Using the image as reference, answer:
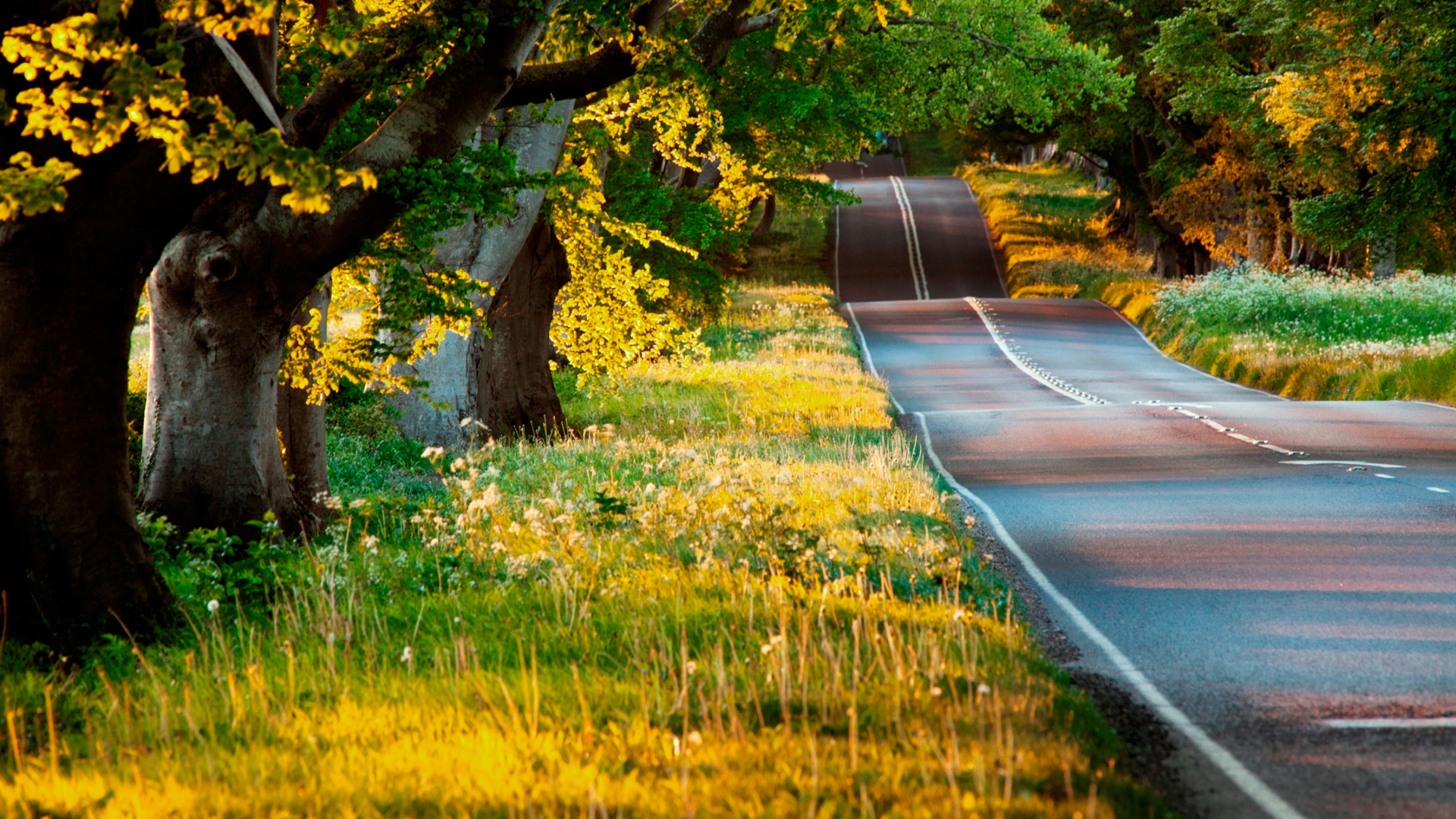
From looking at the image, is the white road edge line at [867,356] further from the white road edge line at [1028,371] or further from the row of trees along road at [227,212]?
the row of trees along road at [227,212]

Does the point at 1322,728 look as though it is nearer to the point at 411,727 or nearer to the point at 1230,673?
the point at 1230,673

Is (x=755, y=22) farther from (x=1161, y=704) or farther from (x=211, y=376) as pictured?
(x=1161, y=704)

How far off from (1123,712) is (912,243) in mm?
58734

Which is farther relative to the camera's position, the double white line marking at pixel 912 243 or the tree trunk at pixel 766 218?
the double white line marking at pixel 912 243

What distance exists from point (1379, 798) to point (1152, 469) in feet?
34.4

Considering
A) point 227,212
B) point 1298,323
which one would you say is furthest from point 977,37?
point 227,212

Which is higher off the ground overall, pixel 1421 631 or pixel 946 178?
pixel 946 178

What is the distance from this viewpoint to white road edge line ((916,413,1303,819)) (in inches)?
199

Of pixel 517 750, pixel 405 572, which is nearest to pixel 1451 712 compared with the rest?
pixel 517 750

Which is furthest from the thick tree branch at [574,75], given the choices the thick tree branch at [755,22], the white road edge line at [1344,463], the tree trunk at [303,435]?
the white road edge line at [1344,463]

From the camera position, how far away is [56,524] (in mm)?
7000

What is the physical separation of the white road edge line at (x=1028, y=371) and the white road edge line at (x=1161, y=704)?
14.6 metres

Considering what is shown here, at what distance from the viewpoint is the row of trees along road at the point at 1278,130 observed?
16.9m

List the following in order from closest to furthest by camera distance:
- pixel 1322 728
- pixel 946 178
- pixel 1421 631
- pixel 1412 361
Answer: pixel 1322 728
pixel 1421 631
pixel 1412 361
pixel 946 178
